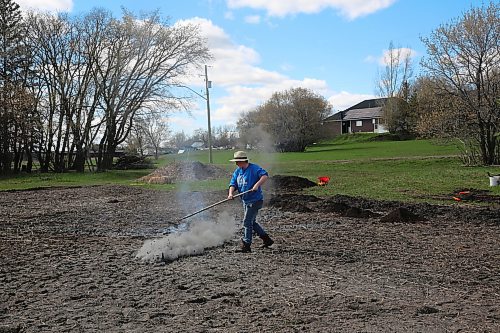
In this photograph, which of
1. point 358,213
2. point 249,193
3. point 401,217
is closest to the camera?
point 249,193

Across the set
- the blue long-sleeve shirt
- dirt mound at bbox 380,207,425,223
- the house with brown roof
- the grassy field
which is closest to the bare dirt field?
dirt mound at bbox 380,207,425,223

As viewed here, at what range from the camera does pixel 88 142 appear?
44562 mm

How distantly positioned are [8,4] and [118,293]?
42335 millimetres

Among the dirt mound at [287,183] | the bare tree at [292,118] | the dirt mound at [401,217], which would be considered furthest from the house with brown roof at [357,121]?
the dirt mound at [401,217]

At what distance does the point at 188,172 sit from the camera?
101 ft

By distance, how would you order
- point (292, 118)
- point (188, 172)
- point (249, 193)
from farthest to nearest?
1. point (292, 118)
2. point (188, 172)
3. point (249, 193)

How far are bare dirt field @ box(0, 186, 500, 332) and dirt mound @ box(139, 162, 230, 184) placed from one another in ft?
53.3

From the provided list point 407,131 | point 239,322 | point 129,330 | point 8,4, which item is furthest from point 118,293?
point 407,131

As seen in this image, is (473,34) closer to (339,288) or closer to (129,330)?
(339,288)

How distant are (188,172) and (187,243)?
21.1 m

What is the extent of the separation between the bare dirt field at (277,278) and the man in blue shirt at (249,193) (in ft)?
1.02

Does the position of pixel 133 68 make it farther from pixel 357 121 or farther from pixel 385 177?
pixel 357 121

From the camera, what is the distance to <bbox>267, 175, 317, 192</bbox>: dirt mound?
74.5 feet

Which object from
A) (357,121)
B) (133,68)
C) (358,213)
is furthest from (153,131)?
(357,121)
